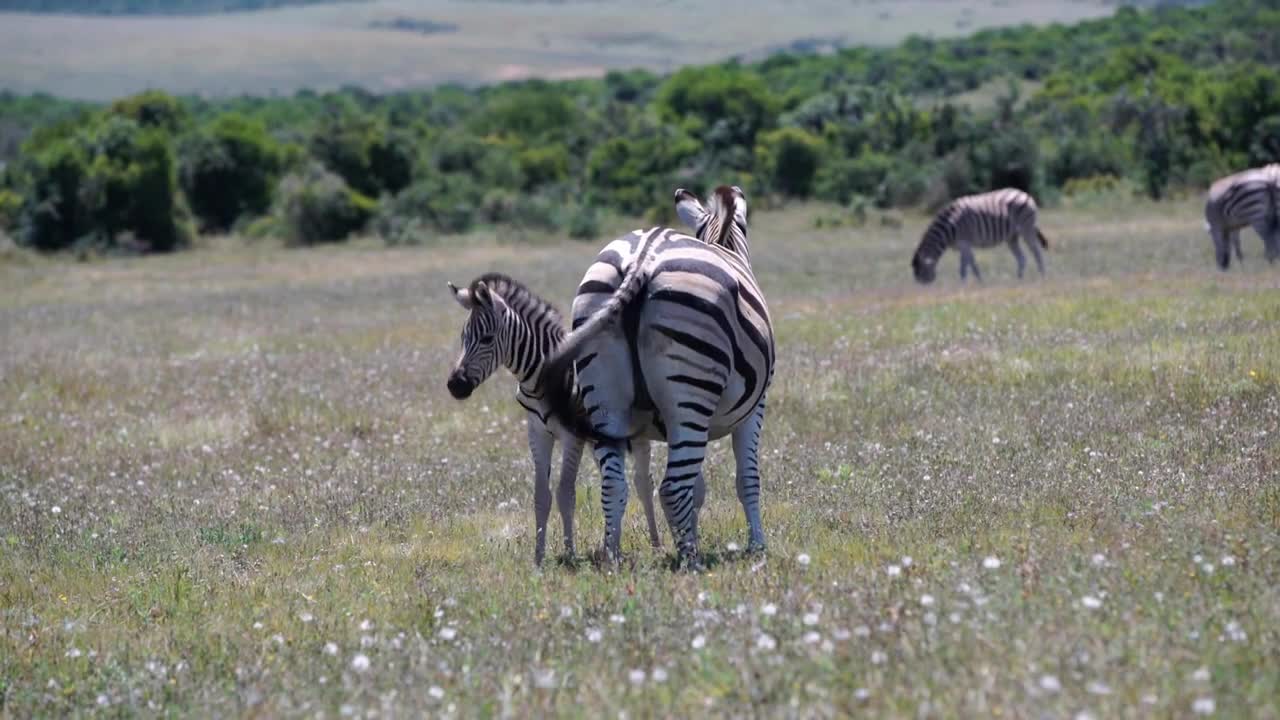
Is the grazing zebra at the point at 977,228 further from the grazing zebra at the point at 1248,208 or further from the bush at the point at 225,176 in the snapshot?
the bush at the point at 225,176

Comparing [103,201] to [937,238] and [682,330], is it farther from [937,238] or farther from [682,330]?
[682,330]

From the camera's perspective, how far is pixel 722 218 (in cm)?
1033

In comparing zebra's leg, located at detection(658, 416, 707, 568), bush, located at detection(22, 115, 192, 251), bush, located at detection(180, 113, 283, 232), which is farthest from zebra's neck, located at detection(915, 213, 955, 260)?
bush, located at detection(180, 113, 283, 232)

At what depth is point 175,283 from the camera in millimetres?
44969

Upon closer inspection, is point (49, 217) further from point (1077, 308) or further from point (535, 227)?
point (1077, 308)

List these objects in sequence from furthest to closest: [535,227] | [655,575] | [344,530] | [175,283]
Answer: [535,227]
[175,283]
[344,530]
[655,575]

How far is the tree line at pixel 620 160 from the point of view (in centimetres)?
5634

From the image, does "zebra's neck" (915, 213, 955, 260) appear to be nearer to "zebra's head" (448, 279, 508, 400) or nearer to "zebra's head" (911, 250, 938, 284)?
"zebra's head" (911, 250, 938, 284)

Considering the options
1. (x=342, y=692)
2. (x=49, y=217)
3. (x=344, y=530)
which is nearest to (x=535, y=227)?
(x=49, y=217)

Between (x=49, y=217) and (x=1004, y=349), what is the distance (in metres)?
57.4

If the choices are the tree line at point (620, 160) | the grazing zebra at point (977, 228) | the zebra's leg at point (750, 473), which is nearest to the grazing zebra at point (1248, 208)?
the grazing zebra at point (977, 228)

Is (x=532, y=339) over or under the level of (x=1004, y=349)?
over

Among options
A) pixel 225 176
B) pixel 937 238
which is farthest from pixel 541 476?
pixel 225 176

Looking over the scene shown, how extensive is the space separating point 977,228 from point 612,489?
25.1 m
